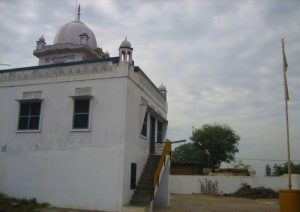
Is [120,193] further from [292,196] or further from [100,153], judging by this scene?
[292,196]

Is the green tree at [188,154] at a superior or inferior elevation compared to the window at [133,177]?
superior

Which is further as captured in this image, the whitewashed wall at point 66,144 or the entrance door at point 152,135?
the entrance door at point 152,135

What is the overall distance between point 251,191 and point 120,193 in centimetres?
1882

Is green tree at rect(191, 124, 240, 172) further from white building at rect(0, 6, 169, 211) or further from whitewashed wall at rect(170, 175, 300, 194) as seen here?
white building at rect(0, 6, 169, 211)

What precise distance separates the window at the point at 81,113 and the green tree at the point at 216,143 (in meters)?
37.7

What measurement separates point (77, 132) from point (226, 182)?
19.7 m

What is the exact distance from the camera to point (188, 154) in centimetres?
5981

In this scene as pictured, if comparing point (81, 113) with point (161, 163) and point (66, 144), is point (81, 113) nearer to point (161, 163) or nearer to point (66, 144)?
point (66, 144)

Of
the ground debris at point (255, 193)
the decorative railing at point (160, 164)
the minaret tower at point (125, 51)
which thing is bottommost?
the ground debris at point (255, 193)

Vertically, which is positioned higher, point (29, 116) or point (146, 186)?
point (29, 116)

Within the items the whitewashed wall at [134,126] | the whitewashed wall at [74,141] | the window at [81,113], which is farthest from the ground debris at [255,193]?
the window at [81,113]

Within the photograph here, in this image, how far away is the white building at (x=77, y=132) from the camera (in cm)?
1581

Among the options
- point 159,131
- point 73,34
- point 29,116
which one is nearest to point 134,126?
point 29,116

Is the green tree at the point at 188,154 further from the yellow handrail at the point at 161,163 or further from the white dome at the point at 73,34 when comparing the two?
the yellow handrail at the point at 161,163
